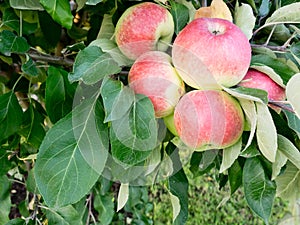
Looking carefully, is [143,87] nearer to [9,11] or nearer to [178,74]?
[178,74]

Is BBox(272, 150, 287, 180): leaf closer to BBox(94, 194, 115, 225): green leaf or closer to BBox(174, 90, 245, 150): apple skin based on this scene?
BBox(174, 90, 245, 150): apple skin

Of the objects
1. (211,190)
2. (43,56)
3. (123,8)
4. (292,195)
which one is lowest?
(211,190)

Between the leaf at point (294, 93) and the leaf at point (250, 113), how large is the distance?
4cm

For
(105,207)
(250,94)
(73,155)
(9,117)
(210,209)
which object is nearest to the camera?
(250,94)

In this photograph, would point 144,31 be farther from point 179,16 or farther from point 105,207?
point 105,207

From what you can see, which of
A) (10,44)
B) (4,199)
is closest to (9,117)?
(10,44)

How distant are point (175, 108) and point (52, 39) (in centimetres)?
50

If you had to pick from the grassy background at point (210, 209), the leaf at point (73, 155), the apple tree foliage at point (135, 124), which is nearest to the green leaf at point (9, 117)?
the apple tree foliage at point (135, 124)

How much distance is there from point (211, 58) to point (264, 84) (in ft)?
0.24

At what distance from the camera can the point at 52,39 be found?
36.8 inches

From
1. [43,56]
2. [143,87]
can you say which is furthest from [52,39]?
[143,87]

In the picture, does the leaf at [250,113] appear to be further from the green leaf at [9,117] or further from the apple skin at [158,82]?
the green leaf at [9,117]

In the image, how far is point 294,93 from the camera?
0.49 m

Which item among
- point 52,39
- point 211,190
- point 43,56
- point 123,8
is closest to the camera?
point 123,8
